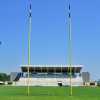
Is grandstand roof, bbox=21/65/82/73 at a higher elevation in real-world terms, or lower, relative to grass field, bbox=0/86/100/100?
higher

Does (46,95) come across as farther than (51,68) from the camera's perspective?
No

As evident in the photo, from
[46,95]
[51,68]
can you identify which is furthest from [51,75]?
[46,95]

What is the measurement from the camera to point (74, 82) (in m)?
128

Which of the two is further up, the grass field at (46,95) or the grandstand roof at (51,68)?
the grandstand roof at (51,68)

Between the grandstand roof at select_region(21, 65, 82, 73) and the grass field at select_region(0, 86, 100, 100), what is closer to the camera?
the grass field at select_region(0, 86, 100, 100)

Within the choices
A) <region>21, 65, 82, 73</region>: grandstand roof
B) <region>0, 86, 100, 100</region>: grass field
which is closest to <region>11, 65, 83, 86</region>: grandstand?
<region>21, 65, 82, 73</region>: grandstand roof

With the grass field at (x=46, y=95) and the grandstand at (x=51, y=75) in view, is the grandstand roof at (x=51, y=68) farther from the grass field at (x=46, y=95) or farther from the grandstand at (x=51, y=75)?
the grass field at (x=46, y=95)

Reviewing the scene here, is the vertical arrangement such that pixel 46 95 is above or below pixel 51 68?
below

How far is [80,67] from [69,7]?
10920 centimetres

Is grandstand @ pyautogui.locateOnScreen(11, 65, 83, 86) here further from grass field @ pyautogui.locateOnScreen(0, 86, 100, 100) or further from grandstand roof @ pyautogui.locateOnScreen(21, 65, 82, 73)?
grass field @ pyautogui.locateOnScreen(0, 86, 100, 100)

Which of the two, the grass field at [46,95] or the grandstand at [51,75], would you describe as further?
the grandstand at [51,75]

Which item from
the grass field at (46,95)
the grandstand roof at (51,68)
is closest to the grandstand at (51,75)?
the grandstand roof at (51,68)

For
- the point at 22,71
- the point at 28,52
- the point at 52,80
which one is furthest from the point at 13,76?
the point at 28,52

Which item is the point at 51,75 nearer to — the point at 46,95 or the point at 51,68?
the point at 51,68
